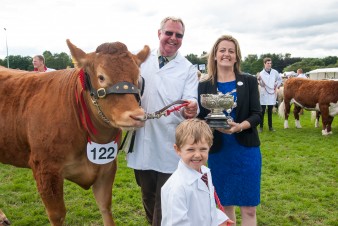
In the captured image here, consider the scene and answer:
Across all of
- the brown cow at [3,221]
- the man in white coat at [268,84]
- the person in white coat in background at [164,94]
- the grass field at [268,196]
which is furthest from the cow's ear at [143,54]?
the man in white coat at [268,84]

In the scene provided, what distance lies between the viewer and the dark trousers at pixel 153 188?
306 centimetres

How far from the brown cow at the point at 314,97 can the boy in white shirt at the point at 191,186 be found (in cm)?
894

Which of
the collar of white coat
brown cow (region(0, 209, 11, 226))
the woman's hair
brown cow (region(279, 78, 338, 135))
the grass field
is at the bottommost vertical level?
the grass field

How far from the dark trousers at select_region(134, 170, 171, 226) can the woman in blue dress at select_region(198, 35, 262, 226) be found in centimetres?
51

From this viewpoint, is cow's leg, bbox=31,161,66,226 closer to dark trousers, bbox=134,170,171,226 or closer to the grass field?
dark trousers, bbox=134,170,171,226

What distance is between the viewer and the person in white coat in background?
294cm

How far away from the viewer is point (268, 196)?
5.07 m

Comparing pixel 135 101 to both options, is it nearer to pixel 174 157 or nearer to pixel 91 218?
pixel 174 157

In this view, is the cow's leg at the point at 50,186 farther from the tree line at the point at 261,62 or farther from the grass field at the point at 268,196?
the tree line at the point at 261,62

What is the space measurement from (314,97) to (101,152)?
917 cm

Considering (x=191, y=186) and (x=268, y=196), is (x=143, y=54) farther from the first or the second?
(x=268, y=196)

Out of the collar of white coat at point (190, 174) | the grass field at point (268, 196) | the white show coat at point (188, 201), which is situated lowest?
the grass field at point (268, 196)

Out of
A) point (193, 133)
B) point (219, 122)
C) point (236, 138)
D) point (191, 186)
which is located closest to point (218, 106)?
point (219, 122)

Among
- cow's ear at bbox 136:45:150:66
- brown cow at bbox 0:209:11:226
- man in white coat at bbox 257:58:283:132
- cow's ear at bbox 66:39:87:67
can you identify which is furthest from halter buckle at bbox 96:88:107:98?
man in white coat at bbox 257:58:283:132
